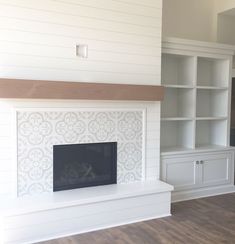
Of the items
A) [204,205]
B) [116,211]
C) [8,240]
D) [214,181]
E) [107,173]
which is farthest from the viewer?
[214,181]

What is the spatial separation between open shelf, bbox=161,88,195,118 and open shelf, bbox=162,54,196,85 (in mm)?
138

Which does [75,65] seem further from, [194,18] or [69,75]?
[194,18]

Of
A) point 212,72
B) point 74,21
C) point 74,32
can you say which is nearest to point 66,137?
point 74,32

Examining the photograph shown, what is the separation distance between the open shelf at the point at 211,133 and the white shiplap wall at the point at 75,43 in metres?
1.30

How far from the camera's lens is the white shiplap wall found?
131 inches

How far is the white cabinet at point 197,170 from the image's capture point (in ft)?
14.6

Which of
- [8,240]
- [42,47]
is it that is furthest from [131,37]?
[8,240]

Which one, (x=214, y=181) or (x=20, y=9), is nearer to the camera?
(x=20, y=9)

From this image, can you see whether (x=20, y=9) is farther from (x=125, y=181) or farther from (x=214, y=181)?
(x=214, y=181)

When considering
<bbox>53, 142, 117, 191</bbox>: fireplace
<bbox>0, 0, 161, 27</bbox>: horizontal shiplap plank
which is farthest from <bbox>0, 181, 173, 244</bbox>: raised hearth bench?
<bbox>0, 0, 161, 27</bbox>: horizontal shiplap plank

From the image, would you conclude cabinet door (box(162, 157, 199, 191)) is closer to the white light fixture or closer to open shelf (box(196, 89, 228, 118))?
open shelf (box(196, 89, 228, 118))

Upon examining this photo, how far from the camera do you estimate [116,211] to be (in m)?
3.61

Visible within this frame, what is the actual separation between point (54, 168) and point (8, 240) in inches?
35.2

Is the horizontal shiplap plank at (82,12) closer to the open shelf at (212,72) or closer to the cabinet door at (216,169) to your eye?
the open shelf at (212,72)
